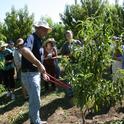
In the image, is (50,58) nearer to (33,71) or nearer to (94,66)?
(33,71)

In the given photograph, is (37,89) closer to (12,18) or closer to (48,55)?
(48,55)

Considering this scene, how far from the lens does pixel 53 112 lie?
10.4m

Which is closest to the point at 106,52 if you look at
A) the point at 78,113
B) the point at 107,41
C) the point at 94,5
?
the point at 107,41

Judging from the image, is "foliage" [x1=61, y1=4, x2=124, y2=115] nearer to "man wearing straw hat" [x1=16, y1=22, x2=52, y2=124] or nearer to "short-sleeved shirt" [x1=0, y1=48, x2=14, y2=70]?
"man wearing straw hat" [x1=16, y1=22, x2=52, y2=124]

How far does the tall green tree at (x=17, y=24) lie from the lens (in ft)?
139

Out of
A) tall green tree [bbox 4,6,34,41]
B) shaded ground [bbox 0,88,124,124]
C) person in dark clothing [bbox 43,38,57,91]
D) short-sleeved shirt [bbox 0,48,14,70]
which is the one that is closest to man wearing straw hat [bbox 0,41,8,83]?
short-sleeved shirt [bbox 0,48,14,70]

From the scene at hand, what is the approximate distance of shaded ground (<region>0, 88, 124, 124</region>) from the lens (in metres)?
9.50

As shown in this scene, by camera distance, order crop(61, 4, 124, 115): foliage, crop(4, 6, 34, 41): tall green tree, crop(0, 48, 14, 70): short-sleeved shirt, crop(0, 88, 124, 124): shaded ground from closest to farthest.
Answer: crop(61, 4, 124, 115): foliage, crop(0, 88, 124, 124): shaded ground, crop(0, 48, 14, 70): short-sleeved shirt, crop(4, 6, 34, 41): tall green tree

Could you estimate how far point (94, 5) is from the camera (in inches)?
1411

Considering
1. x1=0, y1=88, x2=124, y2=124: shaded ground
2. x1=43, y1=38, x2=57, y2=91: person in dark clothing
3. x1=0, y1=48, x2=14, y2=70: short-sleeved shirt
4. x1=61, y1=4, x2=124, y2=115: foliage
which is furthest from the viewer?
x1=0, y1=48, x2=14, y2=70: short-sleeved shirt

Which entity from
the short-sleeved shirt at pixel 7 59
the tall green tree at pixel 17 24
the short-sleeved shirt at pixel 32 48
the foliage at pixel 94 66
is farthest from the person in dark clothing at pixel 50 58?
the tall green tree at pixel 17 24

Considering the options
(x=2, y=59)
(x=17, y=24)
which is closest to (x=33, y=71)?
(x=2, y=59)

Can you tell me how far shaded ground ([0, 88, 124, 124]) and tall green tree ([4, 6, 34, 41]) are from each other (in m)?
29.8

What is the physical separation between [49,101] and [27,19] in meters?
33.3
